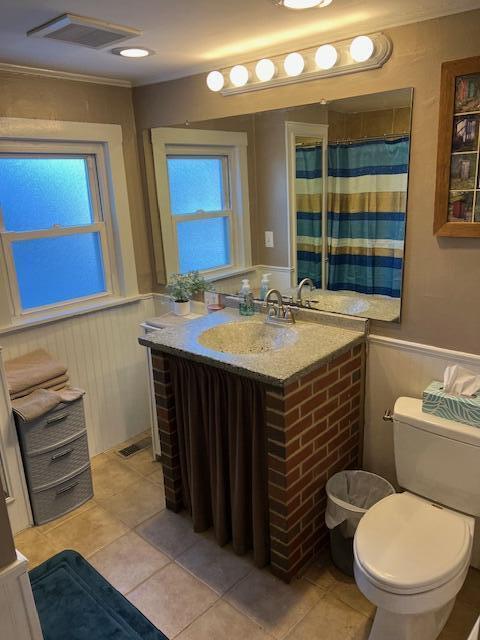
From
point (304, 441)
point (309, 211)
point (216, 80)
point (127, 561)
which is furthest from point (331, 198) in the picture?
point (127, 561)

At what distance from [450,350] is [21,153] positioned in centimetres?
222

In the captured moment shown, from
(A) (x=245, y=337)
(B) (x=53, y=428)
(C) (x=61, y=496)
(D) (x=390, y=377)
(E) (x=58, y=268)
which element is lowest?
(C) (x=61, y=496)

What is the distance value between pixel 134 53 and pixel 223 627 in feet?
7.78

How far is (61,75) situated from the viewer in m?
2.44

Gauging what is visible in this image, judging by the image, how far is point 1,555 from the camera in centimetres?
115

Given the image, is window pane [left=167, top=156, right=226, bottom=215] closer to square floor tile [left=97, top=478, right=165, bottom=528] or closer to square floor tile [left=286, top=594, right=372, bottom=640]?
square floor tile [left=97, top=478, right=165, bottom=528]

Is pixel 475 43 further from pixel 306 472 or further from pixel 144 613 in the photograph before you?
pixel 144 613

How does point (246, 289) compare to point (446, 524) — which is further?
point (246, 289)

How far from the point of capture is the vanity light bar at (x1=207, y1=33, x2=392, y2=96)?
1810 mm

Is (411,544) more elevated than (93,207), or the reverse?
(93,207)

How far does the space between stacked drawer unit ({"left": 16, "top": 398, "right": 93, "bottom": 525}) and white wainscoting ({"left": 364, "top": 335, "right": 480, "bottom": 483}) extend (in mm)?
1430

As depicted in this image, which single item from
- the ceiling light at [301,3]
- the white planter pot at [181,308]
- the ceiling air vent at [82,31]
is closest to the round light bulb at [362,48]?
the ceiling light at [301,3]

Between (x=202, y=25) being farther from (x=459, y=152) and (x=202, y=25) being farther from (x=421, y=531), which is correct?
(x=421, y=531)

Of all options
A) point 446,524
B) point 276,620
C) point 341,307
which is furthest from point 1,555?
point 341,307
